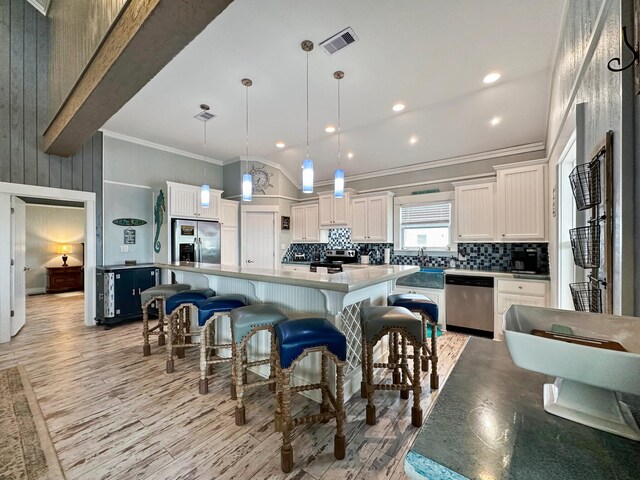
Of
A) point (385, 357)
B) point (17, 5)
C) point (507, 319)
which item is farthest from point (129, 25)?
point (17, 5)

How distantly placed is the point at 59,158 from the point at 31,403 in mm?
3575

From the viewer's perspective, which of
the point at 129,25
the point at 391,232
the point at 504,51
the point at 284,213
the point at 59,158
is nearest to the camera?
the point at 129,25

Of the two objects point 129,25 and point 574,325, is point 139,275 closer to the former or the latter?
point 129,25

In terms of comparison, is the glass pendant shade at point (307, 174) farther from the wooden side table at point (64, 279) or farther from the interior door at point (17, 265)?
the wooden side table at point (64, 279)

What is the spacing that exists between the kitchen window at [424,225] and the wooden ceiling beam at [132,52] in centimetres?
408

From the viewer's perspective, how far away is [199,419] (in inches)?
81.3

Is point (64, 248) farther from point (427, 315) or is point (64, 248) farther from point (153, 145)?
point (427, 315)

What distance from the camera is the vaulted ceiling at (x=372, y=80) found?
2.34 m

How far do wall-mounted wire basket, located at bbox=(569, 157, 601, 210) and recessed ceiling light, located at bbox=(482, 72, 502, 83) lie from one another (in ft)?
7.02

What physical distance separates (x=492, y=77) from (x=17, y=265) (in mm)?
7060

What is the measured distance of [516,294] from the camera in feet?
11.6

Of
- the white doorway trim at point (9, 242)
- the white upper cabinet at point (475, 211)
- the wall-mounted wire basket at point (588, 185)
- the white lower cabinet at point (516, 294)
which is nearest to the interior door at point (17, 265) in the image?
the white doorway trim at point (9, 242)

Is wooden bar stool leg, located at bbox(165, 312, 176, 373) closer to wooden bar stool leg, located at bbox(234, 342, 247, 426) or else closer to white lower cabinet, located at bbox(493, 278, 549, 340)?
wooden bar stool leg, located at bbox(234, 342, 247, 426)

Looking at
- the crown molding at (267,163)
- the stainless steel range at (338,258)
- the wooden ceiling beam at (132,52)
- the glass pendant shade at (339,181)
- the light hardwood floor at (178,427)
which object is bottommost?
the light hardwood floor at (178,427)
